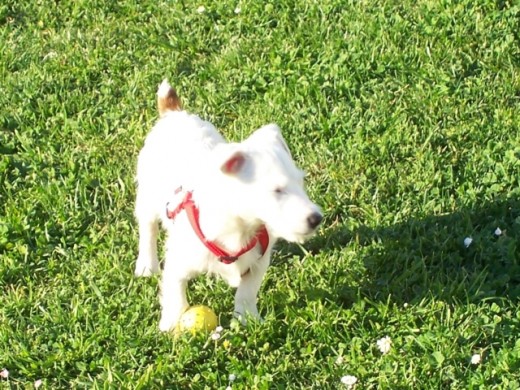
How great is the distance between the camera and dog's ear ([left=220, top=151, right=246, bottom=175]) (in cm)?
352

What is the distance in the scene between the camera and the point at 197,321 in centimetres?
428

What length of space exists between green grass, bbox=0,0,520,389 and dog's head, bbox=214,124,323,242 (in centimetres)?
90

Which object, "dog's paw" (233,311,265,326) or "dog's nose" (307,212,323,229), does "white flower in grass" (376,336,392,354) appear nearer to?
"dog's paw" (233,311,265,326)

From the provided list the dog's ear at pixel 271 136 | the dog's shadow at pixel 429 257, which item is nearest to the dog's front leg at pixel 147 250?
the dog's shadow at pixel 429 257

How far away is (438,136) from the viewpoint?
215 inches

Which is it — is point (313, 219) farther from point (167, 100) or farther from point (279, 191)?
point (167, 100)

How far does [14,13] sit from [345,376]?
4471 millimetres

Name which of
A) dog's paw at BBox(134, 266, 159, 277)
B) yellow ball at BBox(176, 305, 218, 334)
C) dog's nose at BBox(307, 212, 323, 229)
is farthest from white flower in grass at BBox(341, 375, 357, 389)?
dog's paw at BBox(134, 266, 159, 277)

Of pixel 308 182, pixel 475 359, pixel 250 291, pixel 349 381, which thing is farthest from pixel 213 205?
pixel 308 182

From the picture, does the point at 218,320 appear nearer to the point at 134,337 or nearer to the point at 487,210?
the point at 134,337

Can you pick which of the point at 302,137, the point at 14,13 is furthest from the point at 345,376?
the point at 14,13

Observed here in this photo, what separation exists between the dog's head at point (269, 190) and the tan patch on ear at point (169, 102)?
1.08m

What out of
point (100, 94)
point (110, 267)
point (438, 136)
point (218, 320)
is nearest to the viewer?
point (218, 320)

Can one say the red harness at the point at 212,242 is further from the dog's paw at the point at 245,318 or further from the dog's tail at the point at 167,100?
the dog's tail at the point at 167,100
